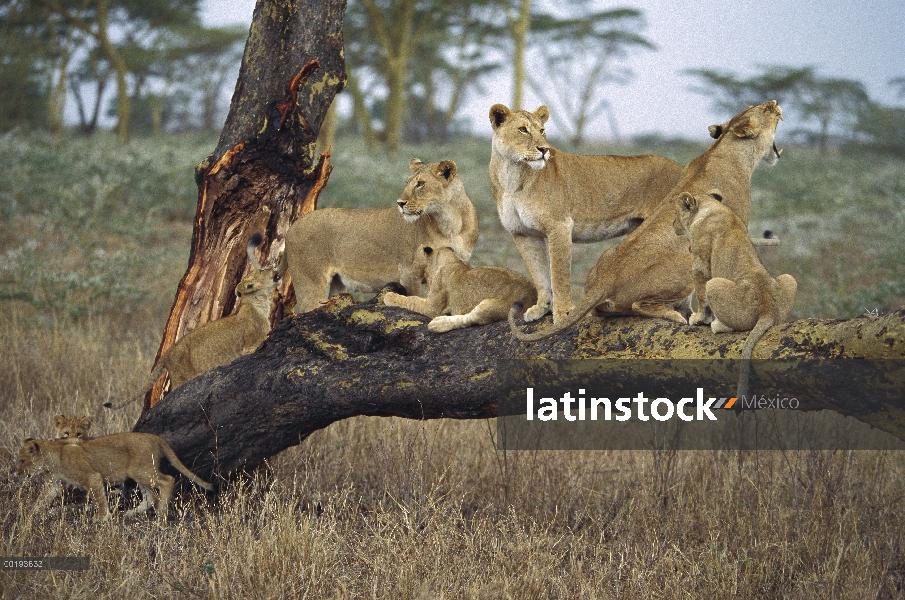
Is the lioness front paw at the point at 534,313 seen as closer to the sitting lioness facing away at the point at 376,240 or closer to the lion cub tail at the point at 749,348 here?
the sitting lioness facing away at the point at 376,240

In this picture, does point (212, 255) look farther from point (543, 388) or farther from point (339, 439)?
point (543, 388)

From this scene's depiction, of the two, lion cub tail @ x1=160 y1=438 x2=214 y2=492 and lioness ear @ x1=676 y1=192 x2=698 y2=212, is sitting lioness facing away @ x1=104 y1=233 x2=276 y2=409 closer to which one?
lion cub tail @ x1=160 y1=438 x2=214 y2=492

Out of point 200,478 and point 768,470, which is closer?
point 200,478

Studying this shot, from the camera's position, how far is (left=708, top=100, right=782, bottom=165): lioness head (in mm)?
5371

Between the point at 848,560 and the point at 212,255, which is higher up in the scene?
the point at 212,255

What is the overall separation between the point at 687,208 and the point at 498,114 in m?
1.31

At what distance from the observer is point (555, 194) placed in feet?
17.7

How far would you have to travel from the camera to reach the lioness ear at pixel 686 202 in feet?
15.4

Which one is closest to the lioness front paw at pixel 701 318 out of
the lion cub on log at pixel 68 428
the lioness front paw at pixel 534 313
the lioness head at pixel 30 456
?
the lioness front paw at pixel 534 313

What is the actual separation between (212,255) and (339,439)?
1.65 metres

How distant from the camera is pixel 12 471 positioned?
19.4 ft

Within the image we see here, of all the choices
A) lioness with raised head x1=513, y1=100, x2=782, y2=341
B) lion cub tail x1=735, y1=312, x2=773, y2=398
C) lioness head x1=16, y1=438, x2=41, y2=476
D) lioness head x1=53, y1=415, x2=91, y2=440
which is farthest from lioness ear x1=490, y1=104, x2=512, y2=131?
lioness head x1=16, y1=438, x2=41, y2=476

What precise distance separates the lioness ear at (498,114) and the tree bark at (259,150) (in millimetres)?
1488

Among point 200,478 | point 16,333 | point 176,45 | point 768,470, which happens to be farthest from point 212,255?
point 176,45
